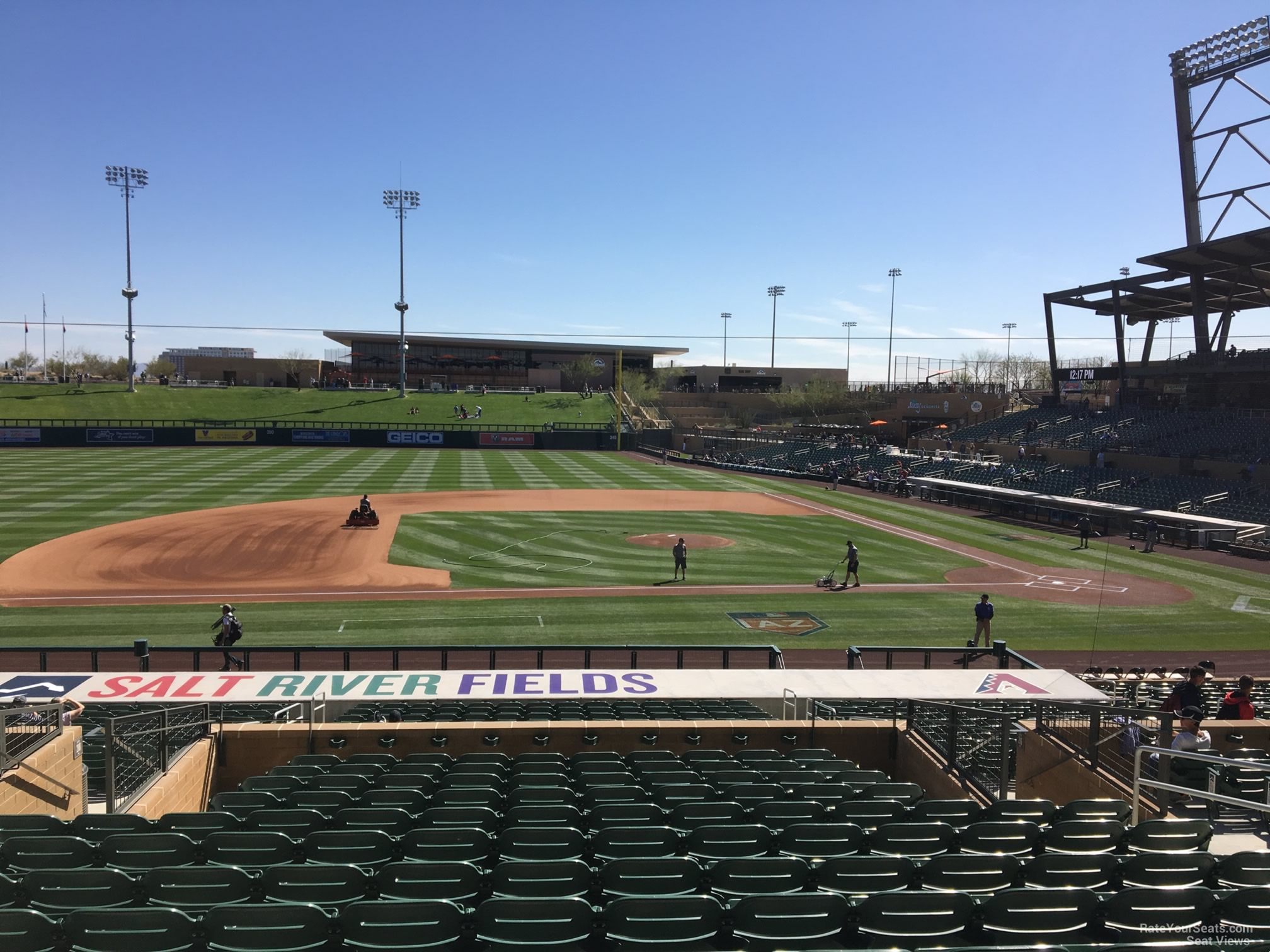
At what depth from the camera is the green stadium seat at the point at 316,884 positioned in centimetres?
520

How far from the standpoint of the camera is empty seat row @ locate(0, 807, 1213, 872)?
5.93 meters

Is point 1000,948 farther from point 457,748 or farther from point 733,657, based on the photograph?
point 733,657

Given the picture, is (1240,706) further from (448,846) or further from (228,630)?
(228,630)

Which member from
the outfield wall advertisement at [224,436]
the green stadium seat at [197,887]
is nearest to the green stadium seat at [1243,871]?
the green stadium seat at [197,887]

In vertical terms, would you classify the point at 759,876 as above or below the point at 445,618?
above

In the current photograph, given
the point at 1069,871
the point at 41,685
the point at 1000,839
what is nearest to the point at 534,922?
the point at 1069,871

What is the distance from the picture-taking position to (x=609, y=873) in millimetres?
5355

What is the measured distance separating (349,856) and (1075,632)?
77.5ft

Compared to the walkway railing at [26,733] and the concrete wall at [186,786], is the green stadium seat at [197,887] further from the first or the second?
the walkway railing at [26,733]

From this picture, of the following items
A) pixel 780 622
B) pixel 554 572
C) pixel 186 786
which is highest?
pixel 186 786

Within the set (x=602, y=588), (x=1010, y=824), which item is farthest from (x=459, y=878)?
(x=602, y=588)

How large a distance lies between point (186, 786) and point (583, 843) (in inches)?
223

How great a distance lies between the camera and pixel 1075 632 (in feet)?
78.9

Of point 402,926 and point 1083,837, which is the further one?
point 1083,837
